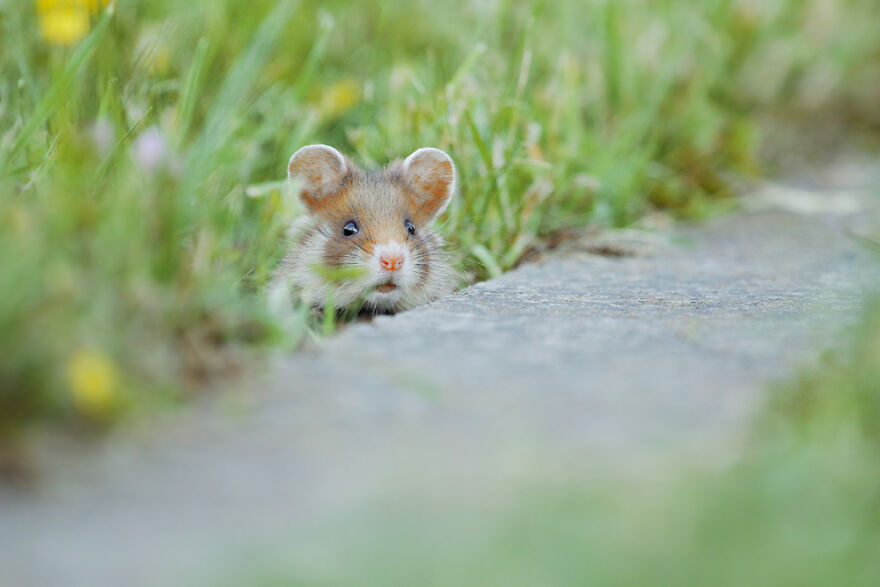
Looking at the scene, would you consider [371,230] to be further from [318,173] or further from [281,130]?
[281,130]

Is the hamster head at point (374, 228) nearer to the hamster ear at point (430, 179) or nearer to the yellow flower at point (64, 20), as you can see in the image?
the hamster ear at point (430, 179)

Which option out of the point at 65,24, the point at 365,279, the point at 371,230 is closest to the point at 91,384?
the point at 365,279

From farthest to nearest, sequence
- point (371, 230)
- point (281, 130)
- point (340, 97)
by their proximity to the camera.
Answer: point (340, 97), point (281, 130), point (371, 230)

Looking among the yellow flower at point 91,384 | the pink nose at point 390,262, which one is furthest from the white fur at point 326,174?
the yellow flower at point 91,384

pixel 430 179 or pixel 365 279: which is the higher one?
pixel 430 179

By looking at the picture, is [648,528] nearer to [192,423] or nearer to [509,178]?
[192,423]

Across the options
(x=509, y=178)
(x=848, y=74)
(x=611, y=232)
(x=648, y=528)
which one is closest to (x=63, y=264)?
(x=648, y=528)
